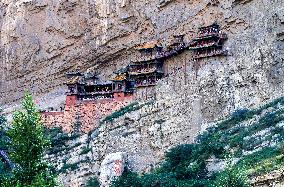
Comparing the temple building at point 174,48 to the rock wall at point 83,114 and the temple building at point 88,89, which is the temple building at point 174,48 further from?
the temple building at point 88,89

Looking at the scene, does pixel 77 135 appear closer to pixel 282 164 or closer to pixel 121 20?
pixel 121 20

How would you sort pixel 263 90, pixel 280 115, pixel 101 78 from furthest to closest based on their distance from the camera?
pixel 101 78, pixel 263 90, pixel 280 115

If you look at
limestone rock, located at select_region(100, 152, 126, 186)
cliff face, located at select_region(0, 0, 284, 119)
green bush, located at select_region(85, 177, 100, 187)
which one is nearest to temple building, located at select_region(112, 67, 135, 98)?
cliff face, located at select_region(0, 0, 284, 119)

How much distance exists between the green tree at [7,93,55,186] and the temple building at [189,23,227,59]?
767 inches

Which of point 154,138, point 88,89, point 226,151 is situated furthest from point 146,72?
point 226,151

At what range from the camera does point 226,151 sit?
2959cm

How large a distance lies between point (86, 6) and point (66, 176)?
15482 mm

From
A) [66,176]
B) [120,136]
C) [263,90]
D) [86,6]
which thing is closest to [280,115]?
[263,90]

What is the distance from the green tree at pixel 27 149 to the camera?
17.8 meters

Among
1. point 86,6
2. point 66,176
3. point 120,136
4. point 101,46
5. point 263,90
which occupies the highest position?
point 86,6

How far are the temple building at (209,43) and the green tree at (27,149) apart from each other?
19.5 m

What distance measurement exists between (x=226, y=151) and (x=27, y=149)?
46.2ft

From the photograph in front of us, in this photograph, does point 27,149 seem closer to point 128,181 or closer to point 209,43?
point 128,181

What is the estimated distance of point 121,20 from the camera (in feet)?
143
